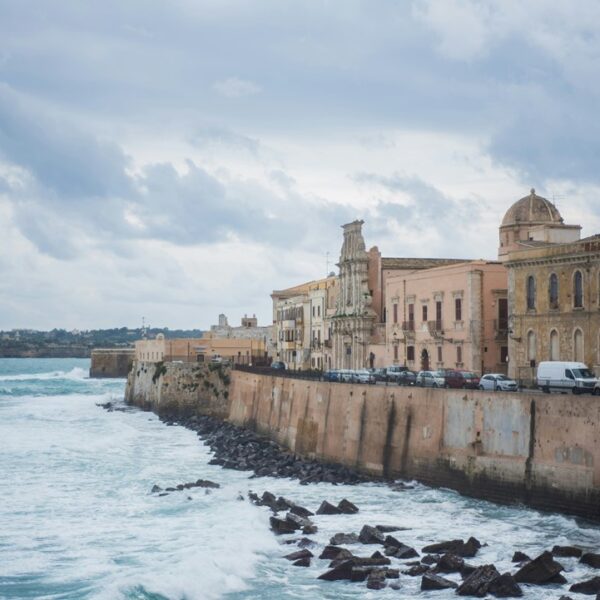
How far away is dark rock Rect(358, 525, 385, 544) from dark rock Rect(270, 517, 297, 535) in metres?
2.77

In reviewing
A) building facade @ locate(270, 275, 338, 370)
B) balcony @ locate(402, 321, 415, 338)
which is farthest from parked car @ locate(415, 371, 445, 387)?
building facade @ locate(270, 275, 338, 370)

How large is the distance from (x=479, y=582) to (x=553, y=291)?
74.9 feet

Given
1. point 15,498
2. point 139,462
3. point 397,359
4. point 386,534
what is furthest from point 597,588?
point 397,359

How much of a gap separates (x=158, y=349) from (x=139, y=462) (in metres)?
44.1

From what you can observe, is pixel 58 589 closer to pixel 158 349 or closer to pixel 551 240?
pixel 551 240

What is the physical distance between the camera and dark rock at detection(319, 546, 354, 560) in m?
27.6

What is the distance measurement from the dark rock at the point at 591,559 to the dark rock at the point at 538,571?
1.21 m

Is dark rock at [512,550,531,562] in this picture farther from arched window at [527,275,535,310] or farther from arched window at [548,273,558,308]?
arched window at [527,275,535,310]

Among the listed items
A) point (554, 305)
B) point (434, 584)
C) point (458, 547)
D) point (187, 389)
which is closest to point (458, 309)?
point (554, 305)

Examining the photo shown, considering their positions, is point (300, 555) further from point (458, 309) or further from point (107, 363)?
point (107, 363)

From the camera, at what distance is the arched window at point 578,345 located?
142 feet

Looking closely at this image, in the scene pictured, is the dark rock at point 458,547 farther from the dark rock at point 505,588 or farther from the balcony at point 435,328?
the balcony at point 435,328

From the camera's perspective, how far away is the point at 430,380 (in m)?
44.1

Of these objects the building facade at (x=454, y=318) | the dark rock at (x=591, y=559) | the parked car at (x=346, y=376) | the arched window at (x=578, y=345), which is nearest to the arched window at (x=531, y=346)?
the arched window at (x=578, y=345)
